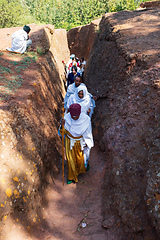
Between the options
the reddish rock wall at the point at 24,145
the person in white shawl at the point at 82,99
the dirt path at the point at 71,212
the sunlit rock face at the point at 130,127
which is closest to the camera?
the reddish rock wall at the point at 24,145

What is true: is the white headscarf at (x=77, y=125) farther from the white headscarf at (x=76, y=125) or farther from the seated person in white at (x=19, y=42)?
the seated person in white at (x=19, y=42)

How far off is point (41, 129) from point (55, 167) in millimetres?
1109

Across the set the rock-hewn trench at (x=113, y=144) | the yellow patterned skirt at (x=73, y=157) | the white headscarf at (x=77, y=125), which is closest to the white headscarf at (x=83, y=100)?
the rock-hewn trench at (x=113, y=144)

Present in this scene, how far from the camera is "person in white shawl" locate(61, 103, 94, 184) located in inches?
191

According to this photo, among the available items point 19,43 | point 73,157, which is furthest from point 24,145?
point 19,43

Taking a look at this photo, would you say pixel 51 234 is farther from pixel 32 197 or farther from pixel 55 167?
pixel 55 167

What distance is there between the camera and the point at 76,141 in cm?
497

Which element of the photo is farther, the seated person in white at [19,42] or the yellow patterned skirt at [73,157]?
the seated person in white at [19,42]

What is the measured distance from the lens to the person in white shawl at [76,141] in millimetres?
4855

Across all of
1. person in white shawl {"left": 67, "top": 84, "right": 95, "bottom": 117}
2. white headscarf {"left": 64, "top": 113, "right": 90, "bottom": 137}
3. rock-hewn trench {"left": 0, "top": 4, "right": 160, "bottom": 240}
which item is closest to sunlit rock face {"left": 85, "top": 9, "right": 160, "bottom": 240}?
rock-hewn trench {"left": 0, "top": 4, "right": 160, "bottom": 240}

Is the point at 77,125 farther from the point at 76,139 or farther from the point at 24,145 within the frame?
the point at 24,145

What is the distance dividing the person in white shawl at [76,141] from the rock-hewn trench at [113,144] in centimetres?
56

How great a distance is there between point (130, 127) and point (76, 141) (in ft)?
4.47

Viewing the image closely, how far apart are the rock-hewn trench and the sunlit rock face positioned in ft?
0.05
